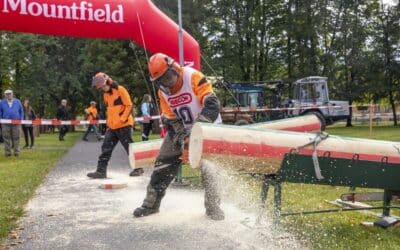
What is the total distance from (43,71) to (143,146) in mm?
33079

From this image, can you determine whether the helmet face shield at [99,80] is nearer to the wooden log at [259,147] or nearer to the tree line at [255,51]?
the wooden log at [259,147]

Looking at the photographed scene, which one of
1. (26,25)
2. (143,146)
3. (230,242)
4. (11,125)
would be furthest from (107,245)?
(11,125)

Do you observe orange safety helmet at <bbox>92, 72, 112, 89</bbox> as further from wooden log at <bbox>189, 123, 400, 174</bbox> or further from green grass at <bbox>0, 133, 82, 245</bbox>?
wooden log at <bbox>189, 123, 400, 174</bbox>

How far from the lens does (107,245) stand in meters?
4.88

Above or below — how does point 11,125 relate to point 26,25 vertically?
below

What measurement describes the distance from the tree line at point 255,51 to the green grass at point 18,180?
21.3m

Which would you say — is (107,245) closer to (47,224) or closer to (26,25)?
(47,224)

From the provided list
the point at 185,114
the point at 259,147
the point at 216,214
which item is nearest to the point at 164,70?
the point at 185,114

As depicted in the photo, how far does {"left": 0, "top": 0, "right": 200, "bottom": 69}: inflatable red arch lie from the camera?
755 centimetres

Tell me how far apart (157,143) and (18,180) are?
3673 millimetres

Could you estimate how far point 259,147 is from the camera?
4.86 metres

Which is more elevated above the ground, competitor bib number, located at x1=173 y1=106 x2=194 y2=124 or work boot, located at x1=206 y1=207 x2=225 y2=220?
competitor bib number, located at x1=173 y1=106 x2=194 y2=124

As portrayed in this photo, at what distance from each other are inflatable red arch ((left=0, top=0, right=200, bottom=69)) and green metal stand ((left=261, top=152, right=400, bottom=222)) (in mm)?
3918

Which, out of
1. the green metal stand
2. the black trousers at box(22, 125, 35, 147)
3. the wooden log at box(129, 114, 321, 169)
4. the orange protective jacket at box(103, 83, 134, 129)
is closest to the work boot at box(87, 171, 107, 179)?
the orange protective jacket at box(103, 83, 134, 129)
